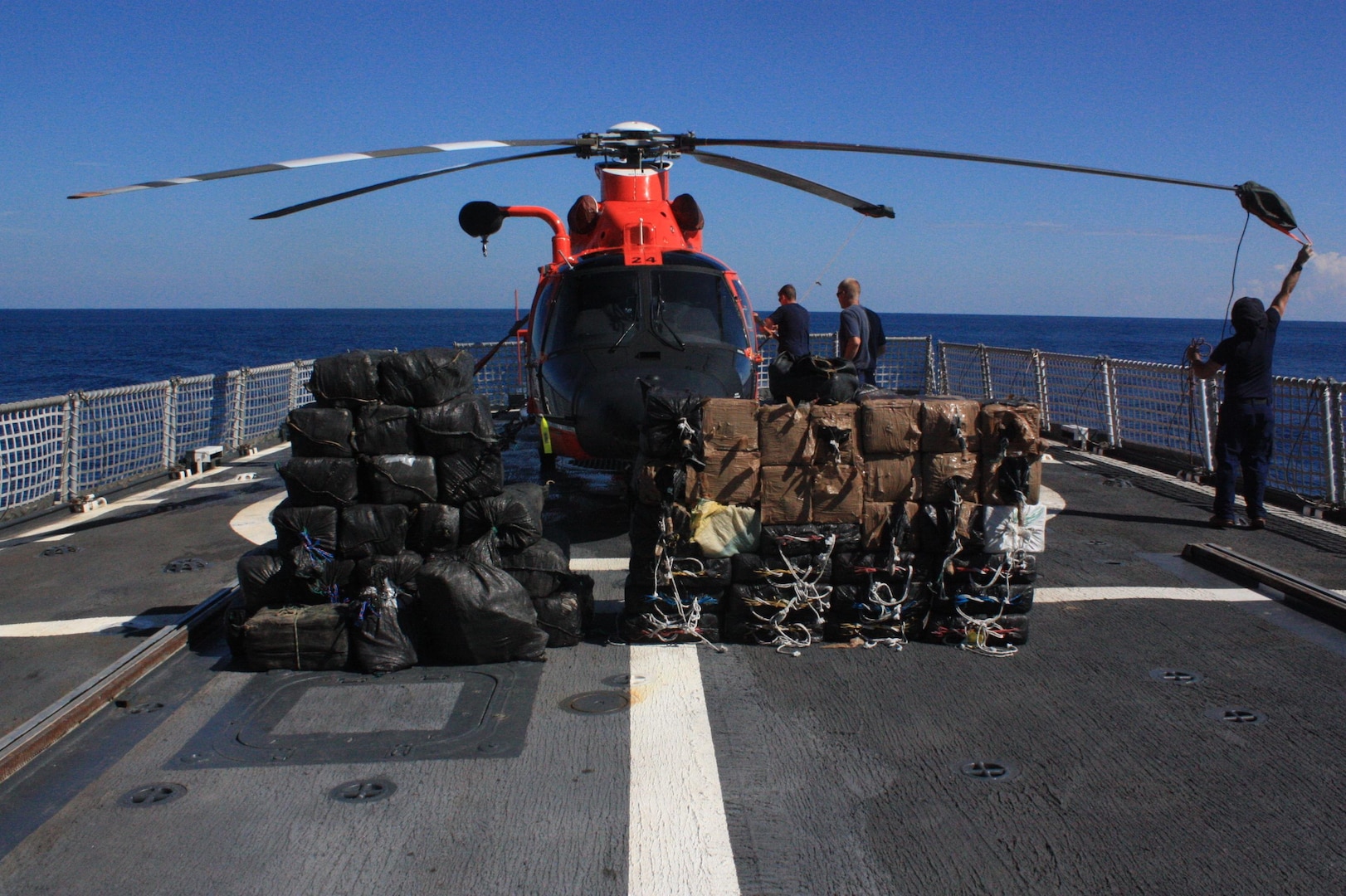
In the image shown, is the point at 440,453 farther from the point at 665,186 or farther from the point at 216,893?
the point at 665,186


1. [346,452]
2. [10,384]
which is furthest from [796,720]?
[10,384]

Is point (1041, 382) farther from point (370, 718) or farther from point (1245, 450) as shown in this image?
point (370, 718)

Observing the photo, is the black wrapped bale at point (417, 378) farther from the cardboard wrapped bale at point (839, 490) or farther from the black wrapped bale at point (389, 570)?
the cardboard wrapped bale at point (839, 490)

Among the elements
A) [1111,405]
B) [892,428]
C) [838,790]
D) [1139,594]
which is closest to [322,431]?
[892,428]

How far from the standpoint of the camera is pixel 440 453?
5.29 meters

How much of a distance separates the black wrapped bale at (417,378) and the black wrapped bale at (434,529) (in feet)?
1.99

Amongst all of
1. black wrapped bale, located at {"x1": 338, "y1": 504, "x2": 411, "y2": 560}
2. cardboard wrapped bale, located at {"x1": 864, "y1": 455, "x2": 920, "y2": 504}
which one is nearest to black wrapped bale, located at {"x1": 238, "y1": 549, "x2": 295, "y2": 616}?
black wrapped bale, located at {"x1": 338, "y1": 504, "x2": 411, "y2": 560}

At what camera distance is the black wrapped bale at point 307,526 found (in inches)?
205

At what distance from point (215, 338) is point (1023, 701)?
95.2 meters

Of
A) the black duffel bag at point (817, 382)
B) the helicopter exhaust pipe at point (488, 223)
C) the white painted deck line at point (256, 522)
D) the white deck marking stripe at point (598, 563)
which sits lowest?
the white deck marking stripe at point (598, 563)

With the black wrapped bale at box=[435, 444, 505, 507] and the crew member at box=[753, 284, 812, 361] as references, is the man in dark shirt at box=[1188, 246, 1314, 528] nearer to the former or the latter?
the crew member at box=[753, 284, 812, 361]

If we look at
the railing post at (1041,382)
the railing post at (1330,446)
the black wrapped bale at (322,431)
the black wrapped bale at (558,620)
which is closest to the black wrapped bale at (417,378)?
the black wrapped bale at (322,431)

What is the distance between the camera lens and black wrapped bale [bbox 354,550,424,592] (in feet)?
Answer: 16.9

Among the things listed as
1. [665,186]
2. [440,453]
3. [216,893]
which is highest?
[665,186]
